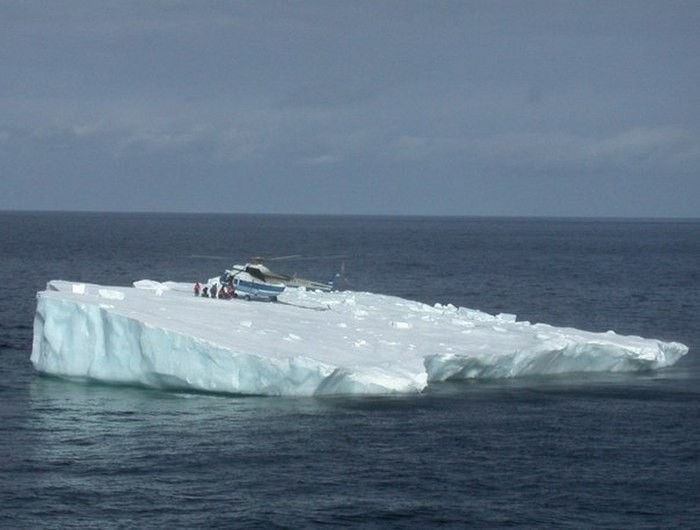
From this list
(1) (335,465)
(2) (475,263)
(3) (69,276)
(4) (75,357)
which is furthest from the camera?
(2) (475,263)

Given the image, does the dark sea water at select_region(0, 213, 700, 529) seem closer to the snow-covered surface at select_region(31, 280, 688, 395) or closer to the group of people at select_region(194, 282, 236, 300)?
the snow-covered surface at select_region(31, 280, 688, 395)

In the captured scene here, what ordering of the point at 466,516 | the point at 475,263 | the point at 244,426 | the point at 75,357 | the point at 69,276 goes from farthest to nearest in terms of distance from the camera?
the point at 475,263, the point at 69,276, the point at 75,357, the point at 244,426, the point at 466,516

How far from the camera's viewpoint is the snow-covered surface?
38.5 metres

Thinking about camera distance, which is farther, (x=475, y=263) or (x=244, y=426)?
(x=475, y=263)

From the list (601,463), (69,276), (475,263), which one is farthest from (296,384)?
(475,263)

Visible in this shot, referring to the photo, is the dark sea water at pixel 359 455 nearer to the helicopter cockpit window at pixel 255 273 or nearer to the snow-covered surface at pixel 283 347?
the snow-covered surface at pixel 283 347

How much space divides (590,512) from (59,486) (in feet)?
41.4

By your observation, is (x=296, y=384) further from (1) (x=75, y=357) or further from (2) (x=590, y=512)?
(2) (x=590, y=512)

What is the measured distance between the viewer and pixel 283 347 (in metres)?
39.2

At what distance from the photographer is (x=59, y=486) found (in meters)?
29.8

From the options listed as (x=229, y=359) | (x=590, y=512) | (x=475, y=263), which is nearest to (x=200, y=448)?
(x=229, y=359)

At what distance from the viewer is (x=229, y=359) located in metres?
38.2

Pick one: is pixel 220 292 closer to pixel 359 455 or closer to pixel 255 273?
pixel 255 273

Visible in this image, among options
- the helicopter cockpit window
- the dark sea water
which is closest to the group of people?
the helicopter cockpit window
